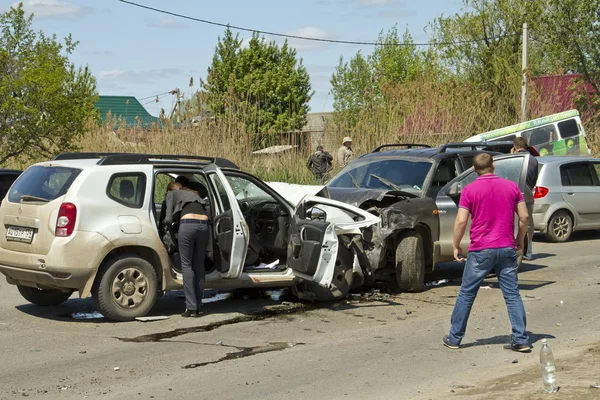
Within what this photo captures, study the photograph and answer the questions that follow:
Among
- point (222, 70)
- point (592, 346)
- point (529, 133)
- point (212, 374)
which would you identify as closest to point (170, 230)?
point (212, 374)

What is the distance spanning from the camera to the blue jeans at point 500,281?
26.1 feet

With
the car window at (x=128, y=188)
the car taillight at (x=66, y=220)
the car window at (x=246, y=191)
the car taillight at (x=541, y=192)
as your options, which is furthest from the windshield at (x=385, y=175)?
the car taillight at (x=541, y=192)

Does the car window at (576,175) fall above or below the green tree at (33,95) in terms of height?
→ below

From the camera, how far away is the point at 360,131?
80.4 ft

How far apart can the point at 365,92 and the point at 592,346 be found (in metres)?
18.0

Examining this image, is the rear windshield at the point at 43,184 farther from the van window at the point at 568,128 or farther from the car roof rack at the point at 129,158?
the van window at the point at 568,128

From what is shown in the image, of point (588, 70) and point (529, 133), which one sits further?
point (588, 70)

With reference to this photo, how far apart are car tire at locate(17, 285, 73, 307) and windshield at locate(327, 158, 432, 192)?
4.29 m

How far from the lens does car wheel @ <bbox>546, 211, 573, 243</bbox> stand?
17484mm

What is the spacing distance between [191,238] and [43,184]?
168 centimetres

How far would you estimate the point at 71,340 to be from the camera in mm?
8586

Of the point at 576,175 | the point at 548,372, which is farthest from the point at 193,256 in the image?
the point at 576,175

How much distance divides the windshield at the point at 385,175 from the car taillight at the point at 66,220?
4745 millimetres

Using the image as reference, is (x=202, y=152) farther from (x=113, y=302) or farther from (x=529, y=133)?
(x=113, y=302)
